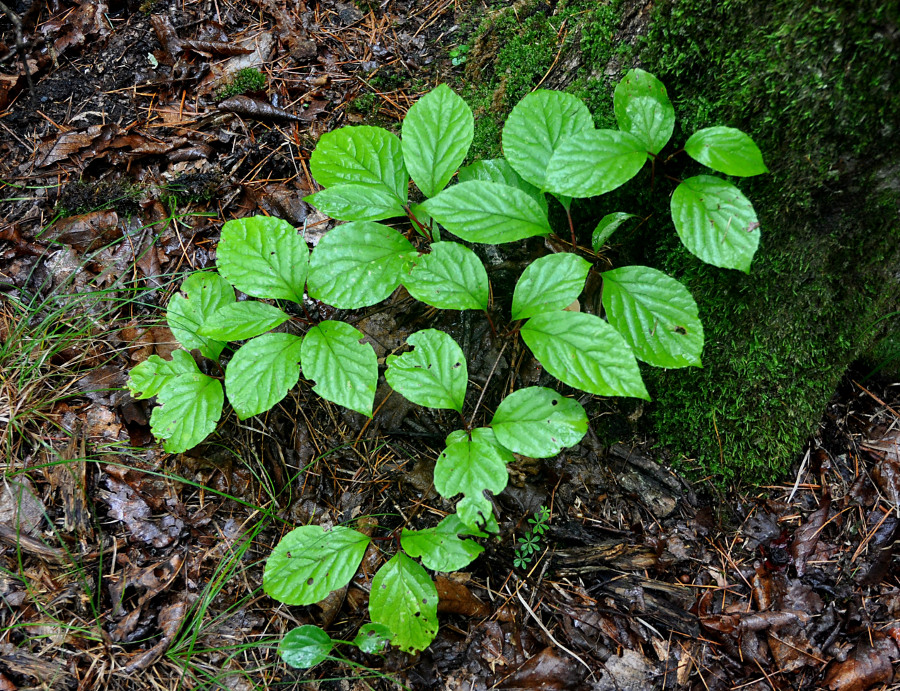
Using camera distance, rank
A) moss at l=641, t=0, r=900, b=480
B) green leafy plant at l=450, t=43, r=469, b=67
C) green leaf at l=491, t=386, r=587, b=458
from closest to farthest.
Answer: moss at l=641, t=0, r=900, b=480
green leaf at l=491, t=386, r=587, b=458
green leafy plant at l=450, t=43, r=469, b=67

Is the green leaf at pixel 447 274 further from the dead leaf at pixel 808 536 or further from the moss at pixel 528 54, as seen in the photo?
the dead leaf at pixel 808 536

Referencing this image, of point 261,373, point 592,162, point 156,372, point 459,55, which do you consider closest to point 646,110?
point 592,162

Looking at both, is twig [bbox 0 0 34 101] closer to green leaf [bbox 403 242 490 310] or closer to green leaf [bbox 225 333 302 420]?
green leaf [bbox 225 333 302 420]

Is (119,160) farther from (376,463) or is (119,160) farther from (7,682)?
(7,682)

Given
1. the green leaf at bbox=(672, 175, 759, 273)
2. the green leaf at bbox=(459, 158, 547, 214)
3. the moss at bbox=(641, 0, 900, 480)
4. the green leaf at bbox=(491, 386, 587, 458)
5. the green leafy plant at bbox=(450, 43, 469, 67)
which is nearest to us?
the moss at bbox=(641, 0, 900, 480)

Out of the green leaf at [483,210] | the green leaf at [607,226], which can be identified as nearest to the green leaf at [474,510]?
the green leaf at [483,210]

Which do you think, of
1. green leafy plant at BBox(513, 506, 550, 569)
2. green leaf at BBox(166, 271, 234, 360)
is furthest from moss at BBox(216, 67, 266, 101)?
green leafy plant at BBox(513, 506, 550, 569)

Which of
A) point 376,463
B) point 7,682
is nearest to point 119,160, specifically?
point 376,463

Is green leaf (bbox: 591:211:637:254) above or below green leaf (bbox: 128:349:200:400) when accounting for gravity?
above
